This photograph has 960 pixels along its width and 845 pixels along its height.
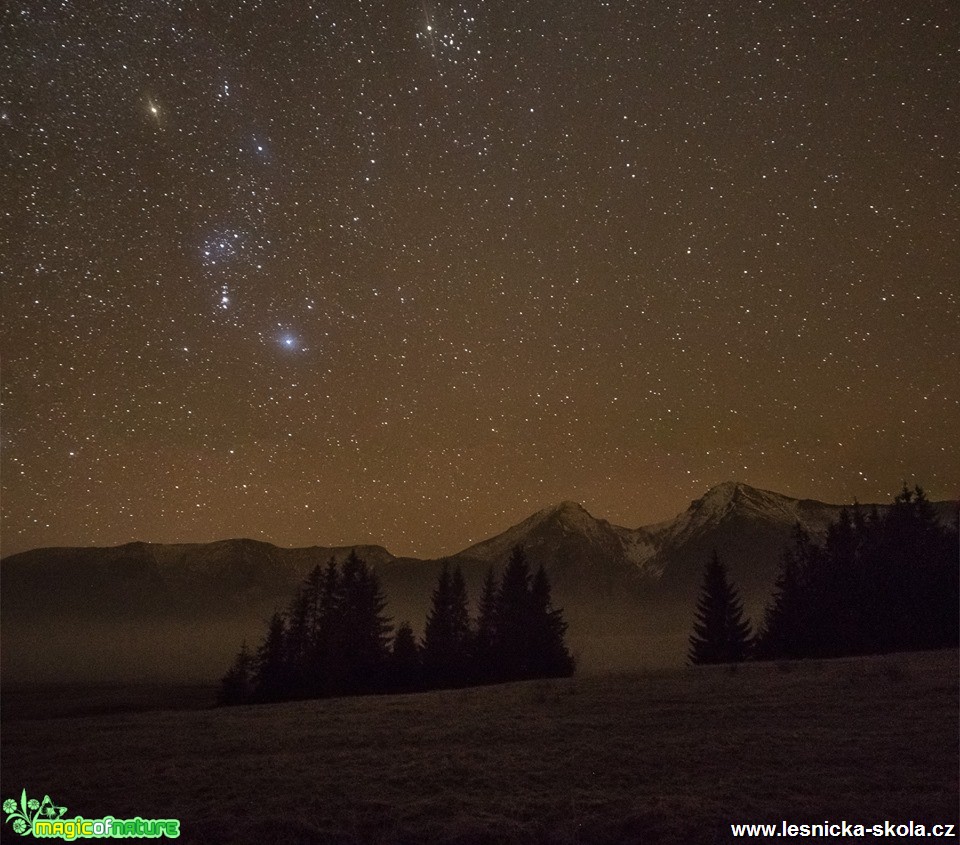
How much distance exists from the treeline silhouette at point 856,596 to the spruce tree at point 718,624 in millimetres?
70

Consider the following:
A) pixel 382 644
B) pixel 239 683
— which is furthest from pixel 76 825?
pixel 239 683

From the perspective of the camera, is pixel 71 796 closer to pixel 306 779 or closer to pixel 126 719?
pixel 306 779

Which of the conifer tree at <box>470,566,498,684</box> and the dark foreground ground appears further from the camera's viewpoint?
the conifer tree at <box>470,566,498,684</box>

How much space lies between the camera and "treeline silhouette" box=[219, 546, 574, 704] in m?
37.6

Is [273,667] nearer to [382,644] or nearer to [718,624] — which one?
[382,644]

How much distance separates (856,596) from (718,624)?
30.2 ft

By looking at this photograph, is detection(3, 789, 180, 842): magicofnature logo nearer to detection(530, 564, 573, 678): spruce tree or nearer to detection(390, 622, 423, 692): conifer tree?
detection(390, 622, 423, 692): conifer tree

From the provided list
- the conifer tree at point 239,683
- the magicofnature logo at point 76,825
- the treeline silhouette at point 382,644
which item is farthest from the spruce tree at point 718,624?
the magicofnature logo at point 76,825

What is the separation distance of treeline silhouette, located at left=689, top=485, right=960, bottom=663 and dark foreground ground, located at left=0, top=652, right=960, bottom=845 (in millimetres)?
20835

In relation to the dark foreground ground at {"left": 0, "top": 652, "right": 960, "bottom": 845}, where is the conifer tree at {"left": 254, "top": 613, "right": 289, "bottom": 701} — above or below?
below

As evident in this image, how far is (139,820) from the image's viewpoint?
30.7ft

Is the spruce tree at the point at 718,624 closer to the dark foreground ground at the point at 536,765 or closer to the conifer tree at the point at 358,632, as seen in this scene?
the conifer tree at the point at 358,632

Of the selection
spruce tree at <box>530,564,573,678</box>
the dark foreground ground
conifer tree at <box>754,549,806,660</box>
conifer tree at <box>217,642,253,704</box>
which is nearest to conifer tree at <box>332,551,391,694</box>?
conifer tree at <box>217,642,253,704</box>

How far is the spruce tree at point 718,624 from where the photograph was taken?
4256cm
